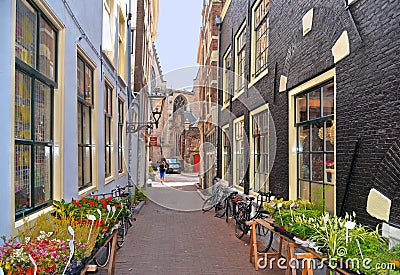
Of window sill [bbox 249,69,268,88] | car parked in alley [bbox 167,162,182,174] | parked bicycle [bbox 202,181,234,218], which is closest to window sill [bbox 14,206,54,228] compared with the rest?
window sill [bbox 249,69,268,88]

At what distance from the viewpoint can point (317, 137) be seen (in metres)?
6.16

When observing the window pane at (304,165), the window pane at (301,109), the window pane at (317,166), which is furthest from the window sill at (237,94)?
the window pane at (317,166)

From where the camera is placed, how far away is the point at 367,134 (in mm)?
4465

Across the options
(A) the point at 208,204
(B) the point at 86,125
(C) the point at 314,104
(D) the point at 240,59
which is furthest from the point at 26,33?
(A) the point at 208,204

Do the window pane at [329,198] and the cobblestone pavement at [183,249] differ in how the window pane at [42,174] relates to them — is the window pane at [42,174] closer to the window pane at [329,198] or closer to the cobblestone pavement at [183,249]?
the cobblestone pavement at [183,249]

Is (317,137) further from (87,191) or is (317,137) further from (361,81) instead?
(87,191)

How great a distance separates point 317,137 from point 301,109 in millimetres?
900

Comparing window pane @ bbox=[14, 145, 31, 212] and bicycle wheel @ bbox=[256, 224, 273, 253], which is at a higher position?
window pane @ bbox=[14, 145, 31, 212]

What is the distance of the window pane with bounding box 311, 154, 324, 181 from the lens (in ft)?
19.8

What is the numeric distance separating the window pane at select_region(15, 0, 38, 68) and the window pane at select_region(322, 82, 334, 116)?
369 centimetres

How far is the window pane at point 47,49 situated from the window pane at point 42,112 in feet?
0.67

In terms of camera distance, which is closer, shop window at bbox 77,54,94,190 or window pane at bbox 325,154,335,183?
window pane at bbox 325,154,335,183

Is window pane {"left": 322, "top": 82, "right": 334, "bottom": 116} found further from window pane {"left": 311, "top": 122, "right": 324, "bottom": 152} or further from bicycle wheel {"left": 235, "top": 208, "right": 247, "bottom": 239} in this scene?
bicycle wheel {"left": 235, "top": 208, "right": 247, "bottom": 239}

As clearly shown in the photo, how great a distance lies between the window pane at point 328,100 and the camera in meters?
5.57
